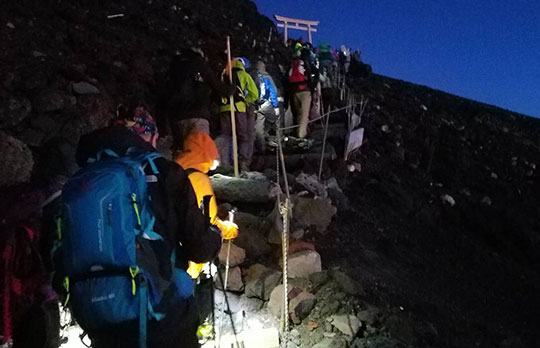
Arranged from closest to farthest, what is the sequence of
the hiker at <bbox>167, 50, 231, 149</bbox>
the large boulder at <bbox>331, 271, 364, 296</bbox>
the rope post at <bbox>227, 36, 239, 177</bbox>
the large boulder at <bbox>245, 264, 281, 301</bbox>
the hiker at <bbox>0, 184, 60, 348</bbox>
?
the hiker at <bbox>0, 184, 60, 348</bbox> → the large boulder at <bbox>245, 264, 281, 301</bbox> → the large boulder at <bbox>331, 271, 364, 296</bbox> → the hiker at <bbox>167, 50, 231, 149</bbox> → the rope post at <bbox>227, 36, 239, 177</bbox>

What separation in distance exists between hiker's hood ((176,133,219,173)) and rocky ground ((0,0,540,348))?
1517 mm

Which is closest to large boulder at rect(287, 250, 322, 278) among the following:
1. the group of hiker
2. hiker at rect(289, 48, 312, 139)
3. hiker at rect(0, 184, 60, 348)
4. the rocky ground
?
the rocky ground

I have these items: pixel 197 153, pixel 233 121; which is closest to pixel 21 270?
pixel 197 153

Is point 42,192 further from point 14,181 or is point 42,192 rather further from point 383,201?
point 383,201

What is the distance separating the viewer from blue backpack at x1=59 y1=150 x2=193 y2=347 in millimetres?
2061

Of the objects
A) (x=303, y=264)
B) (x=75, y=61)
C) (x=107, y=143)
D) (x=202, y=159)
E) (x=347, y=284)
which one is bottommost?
(x=347, y=284)

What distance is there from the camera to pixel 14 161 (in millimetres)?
5602

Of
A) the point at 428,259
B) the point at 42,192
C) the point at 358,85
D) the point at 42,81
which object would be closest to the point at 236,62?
the point at 42,81

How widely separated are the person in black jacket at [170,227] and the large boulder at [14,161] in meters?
3.91

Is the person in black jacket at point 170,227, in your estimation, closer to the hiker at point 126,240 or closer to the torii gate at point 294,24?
the hiker at point 126,240

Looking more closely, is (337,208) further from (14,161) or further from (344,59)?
(344,59)

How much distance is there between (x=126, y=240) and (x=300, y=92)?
943 centimetres

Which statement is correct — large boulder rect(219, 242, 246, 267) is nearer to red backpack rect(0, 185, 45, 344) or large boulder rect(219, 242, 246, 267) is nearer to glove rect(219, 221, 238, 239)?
glove rect(219, 221, 238, 239)

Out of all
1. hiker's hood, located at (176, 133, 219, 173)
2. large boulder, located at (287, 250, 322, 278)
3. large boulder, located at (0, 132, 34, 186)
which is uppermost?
hiker's hood, located at (176, 133, 219, 173)
